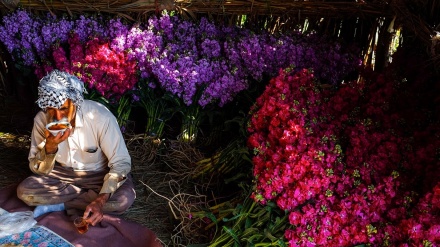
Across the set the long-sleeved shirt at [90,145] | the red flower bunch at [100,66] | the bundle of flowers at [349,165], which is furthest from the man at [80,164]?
the bundle of flowers at [349,165]

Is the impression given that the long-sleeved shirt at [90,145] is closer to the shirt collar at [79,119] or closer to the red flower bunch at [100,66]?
the shirt collar at [79,119]

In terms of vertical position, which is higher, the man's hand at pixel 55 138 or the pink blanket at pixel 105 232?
the man's hand at pixel 55 138

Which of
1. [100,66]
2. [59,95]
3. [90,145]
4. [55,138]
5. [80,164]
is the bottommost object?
[80,164]

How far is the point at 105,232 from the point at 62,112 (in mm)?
851

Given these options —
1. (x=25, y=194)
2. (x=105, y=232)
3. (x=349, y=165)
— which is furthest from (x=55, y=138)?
(x=349, y=165)

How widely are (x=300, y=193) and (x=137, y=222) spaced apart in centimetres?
145

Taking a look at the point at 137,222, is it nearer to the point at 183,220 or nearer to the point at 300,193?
the point at 183,220

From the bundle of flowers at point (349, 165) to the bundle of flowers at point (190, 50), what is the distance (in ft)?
2.58

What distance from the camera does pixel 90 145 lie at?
11.1 ft

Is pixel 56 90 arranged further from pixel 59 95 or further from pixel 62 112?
pixel 62 112

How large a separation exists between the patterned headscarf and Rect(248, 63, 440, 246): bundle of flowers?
120 cm

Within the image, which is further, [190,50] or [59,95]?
[190,50]

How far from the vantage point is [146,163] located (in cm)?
431

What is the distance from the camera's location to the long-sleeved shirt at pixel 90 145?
3285mm
